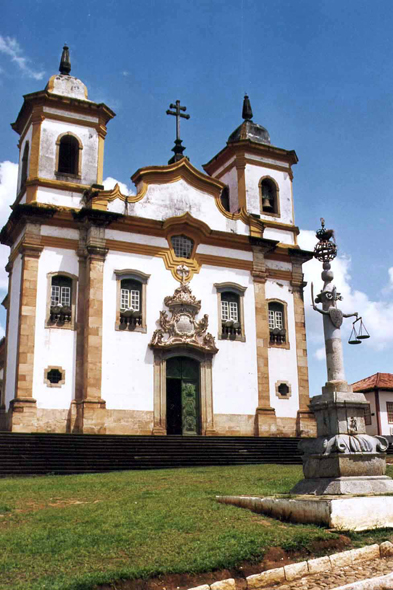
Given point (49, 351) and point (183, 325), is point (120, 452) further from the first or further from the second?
point (183, 325)

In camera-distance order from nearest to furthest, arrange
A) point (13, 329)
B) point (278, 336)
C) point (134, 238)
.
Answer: point (13, 329) → point (134, 238) → point (278, 336)

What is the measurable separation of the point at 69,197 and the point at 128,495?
16.1 m

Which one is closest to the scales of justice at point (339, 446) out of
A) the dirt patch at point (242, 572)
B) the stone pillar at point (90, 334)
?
the dirt patch at point (242, 572)

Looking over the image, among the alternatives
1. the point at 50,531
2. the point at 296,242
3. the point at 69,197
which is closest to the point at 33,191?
the point at 69,197

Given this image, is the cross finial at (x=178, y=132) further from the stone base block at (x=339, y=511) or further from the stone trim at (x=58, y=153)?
the stone base block at (x=339, y=511)

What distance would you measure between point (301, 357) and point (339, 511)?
1911cm

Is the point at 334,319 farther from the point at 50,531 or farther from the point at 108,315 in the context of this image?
the point at 108,315

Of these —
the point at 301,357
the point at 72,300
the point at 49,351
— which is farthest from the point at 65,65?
the point at 301,357

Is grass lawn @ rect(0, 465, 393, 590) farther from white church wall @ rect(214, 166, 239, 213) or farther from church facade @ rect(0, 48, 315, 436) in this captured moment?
white church wall @ rect(214, 166, 239, 213)

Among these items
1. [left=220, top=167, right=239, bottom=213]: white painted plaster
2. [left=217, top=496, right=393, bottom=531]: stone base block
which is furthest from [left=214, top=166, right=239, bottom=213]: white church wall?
[left=217, top=496, right=393, bottom=531]: stone base block

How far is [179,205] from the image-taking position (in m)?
26.1

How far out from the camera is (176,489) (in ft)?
36.5

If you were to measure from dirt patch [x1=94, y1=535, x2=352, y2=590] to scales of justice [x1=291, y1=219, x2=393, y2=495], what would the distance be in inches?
68.2

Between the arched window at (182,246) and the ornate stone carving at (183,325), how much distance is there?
820 mm
